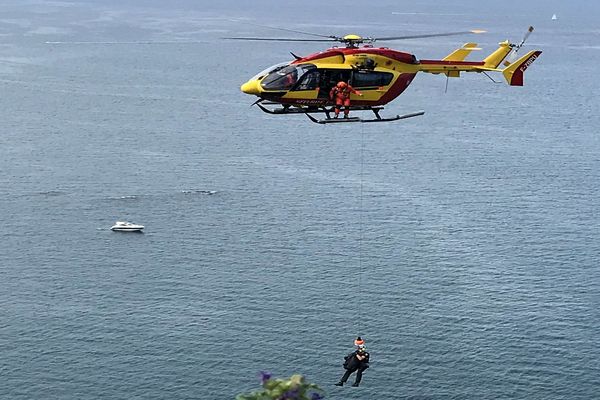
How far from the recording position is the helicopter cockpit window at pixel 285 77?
52781 millimetres

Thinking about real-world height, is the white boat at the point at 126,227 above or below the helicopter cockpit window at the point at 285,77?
below

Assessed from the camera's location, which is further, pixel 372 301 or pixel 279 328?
pixel 372 301

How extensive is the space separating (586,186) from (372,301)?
197 feet


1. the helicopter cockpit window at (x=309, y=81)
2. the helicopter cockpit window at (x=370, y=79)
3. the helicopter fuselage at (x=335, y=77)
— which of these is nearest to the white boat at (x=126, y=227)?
the helicopter fuselage at (x=335, y=77)

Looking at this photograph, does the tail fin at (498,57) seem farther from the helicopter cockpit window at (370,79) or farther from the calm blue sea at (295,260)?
the calm blue sea at (295,260)

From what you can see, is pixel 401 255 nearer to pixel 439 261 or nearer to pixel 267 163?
pixel 439 261

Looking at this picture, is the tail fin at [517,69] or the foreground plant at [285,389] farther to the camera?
the tail fin at [517,69]

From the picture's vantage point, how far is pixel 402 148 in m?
174

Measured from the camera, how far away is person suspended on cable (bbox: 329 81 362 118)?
53850mm

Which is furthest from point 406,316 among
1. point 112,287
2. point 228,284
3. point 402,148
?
point 402,148

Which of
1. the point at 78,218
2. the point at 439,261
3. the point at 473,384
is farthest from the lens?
the point at 78,218

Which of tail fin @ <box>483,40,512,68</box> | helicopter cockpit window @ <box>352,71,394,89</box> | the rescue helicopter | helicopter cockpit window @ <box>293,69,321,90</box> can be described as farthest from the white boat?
helicopter cockpit window @ <box>293,69,321,90</box>

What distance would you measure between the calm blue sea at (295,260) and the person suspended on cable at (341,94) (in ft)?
64.9

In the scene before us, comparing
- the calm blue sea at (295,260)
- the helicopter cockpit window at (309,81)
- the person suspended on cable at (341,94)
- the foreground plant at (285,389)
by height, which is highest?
the helicopter cockpit window at (309,81)
